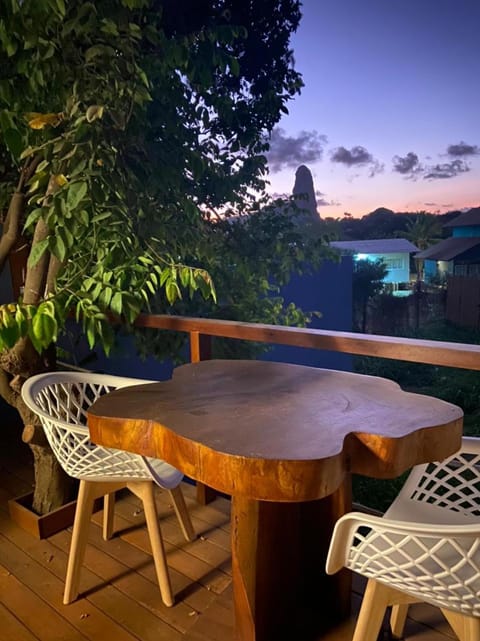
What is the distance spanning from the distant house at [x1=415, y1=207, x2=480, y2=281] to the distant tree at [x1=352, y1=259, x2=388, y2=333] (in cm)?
56

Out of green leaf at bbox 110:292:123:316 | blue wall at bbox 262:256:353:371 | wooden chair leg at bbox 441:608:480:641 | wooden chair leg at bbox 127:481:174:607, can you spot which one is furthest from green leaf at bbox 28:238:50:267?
blue wall at bbox 262:256:353:371

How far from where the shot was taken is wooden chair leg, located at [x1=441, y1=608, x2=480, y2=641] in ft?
3.43

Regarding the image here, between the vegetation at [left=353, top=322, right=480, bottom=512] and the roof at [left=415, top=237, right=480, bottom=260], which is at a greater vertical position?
the roof at [left=415, top=237, right=480, bottom=260]

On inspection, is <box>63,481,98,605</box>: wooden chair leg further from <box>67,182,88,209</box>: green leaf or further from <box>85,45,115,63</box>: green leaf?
<box>85,45,115,63</box>: green leaf

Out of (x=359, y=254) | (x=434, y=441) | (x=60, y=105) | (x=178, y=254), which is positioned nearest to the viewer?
(x=434, y=441)

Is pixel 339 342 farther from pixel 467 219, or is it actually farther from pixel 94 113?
pixel 467 219

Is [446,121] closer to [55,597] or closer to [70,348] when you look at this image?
[70,348]

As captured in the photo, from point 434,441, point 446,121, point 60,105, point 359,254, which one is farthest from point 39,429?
point 446,121

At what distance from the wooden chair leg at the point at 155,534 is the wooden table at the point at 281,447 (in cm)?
36

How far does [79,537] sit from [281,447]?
105 cm

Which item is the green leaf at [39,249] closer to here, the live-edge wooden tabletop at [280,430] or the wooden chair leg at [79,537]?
the live-edge wooden tabletop at [280,430]

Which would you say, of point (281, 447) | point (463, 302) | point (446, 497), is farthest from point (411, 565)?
point (463, 302)

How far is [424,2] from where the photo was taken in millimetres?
5496

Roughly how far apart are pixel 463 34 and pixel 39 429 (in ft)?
20.8
